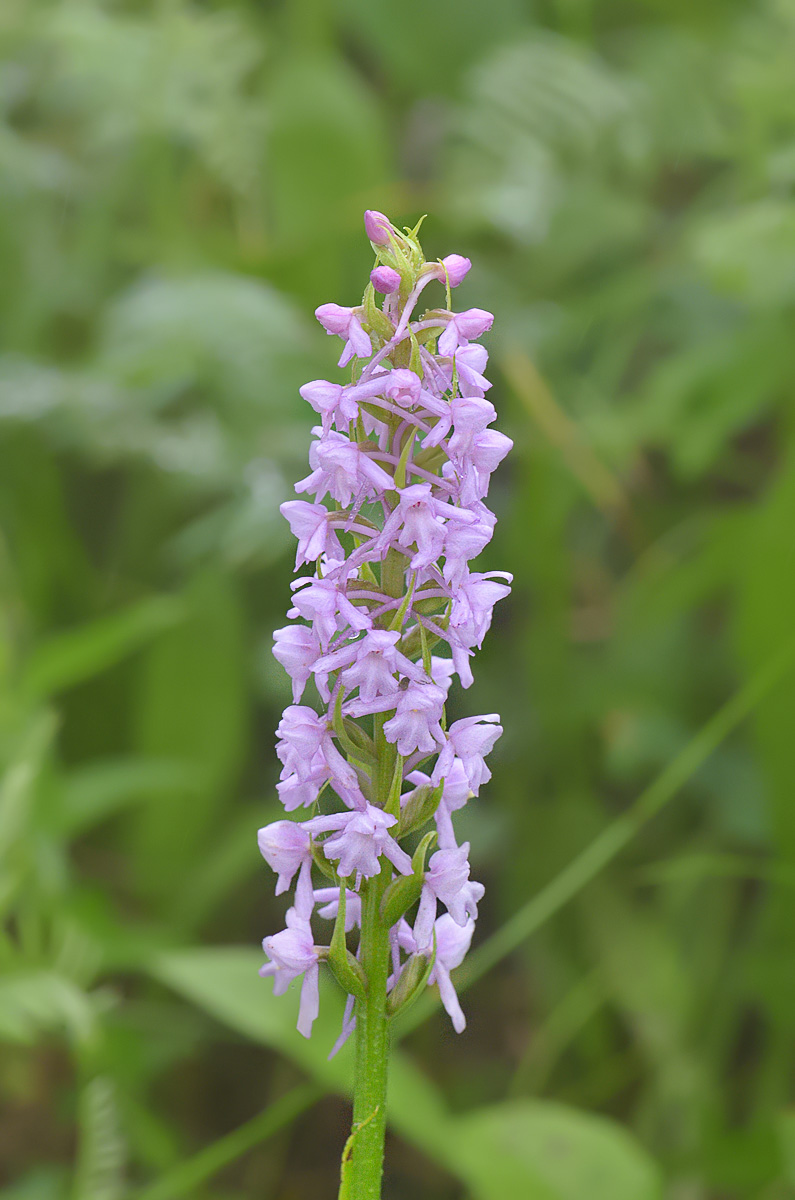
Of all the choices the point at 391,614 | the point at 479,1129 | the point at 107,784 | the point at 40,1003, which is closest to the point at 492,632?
the point at 107,784

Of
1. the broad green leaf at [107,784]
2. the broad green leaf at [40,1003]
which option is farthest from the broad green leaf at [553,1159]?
the broad green leaf at [107,784]

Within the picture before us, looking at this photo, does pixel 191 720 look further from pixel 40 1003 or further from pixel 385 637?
pixel 385 637

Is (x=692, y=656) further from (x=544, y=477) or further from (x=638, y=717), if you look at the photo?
(x=544, y=477)

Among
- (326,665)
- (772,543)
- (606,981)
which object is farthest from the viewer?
(606,981)

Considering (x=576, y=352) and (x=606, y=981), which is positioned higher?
(x=576, y=352)

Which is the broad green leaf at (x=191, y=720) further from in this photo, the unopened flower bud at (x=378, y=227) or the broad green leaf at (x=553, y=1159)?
the unopened flower bud at (x=378, y=227)

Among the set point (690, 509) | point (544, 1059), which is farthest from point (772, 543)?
point (544, 1059)

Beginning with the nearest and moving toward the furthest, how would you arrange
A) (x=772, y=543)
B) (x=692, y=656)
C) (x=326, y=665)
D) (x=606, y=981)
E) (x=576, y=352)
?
(x=326, y=665) < (x=772, y=543) < (x=606, y=981) < (x=692, y=656) < (x=576, y=352)
